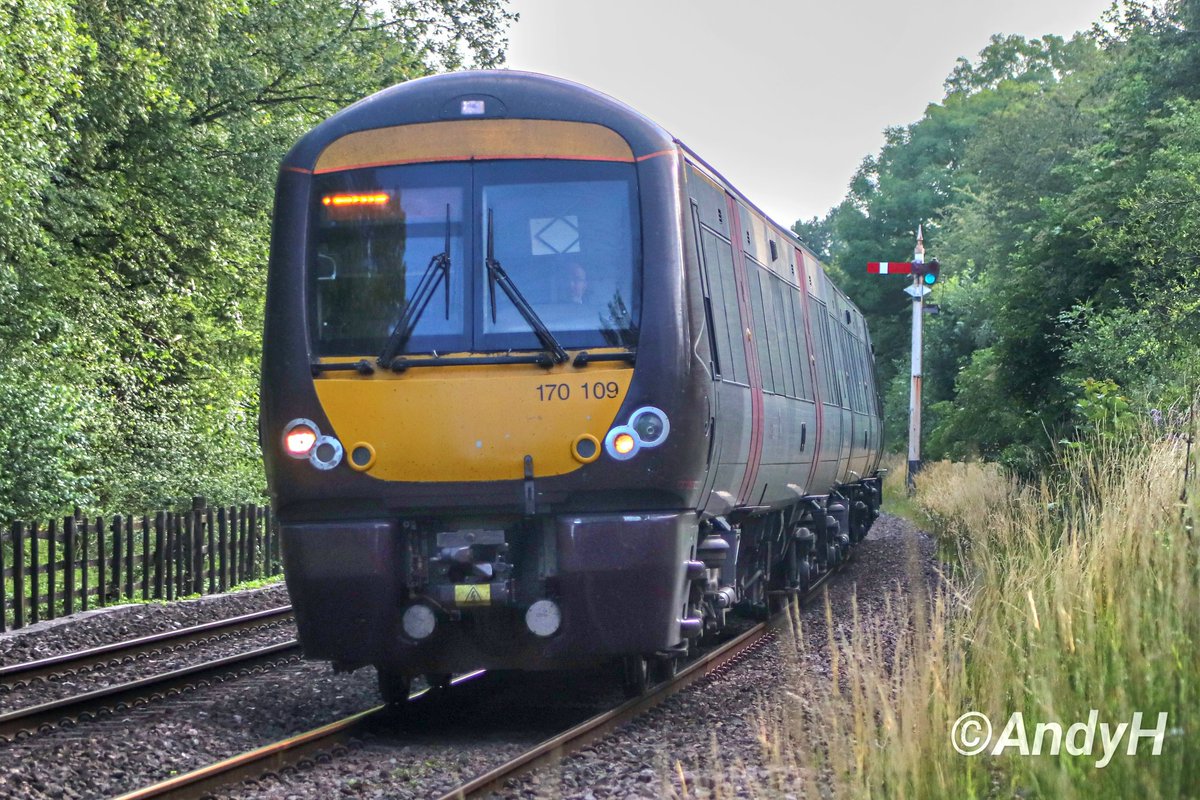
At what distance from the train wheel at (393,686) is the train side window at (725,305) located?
7.72 feet

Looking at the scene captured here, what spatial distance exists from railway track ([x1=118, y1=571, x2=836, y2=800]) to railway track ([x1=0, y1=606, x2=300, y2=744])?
4.59ft

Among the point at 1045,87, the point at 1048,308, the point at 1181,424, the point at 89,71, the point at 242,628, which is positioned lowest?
the point at 242,628

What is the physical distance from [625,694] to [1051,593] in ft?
9.03

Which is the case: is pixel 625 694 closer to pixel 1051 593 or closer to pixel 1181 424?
pixel 1051 593

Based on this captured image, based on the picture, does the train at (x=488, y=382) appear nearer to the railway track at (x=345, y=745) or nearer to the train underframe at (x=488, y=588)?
the train underframe at (x=488, y=588)

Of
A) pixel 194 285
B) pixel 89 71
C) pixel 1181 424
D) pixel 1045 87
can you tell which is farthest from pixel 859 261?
pixel 1181 424

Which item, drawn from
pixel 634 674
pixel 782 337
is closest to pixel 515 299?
pixel 634 674

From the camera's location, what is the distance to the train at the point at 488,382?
701 centimetres

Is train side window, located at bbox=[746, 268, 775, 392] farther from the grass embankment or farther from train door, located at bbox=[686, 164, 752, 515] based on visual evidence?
the grass embankment

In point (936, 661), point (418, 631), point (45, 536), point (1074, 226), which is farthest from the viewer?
point (1074, 226)

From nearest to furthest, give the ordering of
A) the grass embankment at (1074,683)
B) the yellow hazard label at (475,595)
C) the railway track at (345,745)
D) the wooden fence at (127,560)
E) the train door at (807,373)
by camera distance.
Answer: the grass embankment at (1074,683) → the railway track at (345,745) → the yellow hazard label at (475,595) → the train door at (807,373) → the wooden fence at (127,560)

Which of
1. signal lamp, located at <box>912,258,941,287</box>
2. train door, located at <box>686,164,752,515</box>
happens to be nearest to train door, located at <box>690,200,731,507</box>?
train door, located at <box>686,164,752,515</box>

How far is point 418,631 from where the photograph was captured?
7.06 m

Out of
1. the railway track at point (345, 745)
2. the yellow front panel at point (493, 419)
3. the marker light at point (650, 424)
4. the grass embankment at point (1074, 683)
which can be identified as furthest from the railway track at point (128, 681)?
the grass embankment at point (1074, 683)
